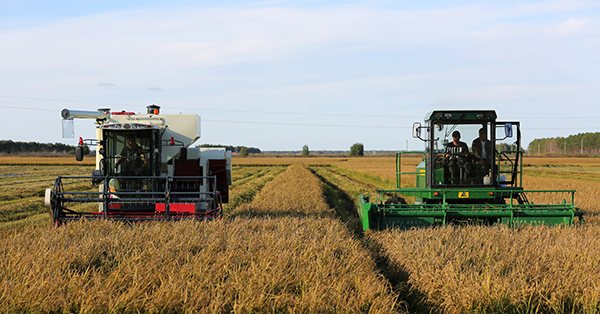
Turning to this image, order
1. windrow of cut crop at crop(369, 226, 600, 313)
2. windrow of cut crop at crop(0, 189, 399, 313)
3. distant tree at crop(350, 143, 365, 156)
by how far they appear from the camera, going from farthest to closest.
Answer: distant tree at crop(350, 143, 365, 156)
windrow of cut crop at crop(369, 226, 600, 313)
windrow of cut crop at crop(0, 189, 399, 313)

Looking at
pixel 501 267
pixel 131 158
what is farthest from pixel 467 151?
pixel 131 158

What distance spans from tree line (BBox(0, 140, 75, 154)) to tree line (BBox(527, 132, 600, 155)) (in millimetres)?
140551

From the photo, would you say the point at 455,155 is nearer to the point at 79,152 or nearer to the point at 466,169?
the point at 466,169

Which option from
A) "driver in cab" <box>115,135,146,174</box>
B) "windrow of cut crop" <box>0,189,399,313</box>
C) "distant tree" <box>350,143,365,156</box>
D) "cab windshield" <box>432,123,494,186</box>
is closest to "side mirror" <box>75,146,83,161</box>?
"driver in cab" <box>115,135,146,174</box>

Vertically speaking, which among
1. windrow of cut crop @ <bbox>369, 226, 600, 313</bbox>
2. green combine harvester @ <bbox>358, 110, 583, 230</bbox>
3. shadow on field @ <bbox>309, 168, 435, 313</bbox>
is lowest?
shadow on field @ <bbox>309, 168, 435, 313</bbox>

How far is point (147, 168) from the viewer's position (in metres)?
10.5

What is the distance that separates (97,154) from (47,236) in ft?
12.7

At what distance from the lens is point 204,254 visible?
5.88m

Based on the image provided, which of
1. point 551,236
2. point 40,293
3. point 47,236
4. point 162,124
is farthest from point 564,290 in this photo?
point 162,124

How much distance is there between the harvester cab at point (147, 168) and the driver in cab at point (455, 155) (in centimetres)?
495

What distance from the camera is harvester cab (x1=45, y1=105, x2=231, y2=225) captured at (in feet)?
30.9

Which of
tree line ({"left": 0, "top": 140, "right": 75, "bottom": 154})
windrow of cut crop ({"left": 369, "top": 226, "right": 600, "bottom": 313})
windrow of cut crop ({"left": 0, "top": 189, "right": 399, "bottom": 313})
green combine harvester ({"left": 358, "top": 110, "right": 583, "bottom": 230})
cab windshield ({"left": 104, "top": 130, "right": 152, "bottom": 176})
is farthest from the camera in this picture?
tree line ({"left": 0, "top": 140, "right": 75, "bottom": 154})

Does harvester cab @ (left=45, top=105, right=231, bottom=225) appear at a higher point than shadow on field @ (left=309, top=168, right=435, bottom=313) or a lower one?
higher

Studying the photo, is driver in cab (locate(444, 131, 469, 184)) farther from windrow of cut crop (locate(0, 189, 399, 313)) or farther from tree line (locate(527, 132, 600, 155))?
tree line (locate(527, 132, 600, 155))
